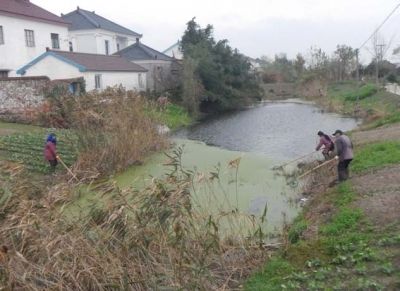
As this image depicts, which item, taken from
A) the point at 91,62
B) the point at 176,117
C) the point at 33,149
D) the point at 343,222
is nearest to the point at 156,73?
the point at 176,117

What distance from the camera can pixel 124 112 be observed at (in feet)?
58.6

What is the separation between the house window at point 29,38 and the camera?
3175cm

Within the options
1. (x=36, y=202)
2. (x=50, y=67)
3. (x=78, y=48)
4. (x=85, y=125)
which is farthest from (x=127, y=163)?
(x=78, y=48)

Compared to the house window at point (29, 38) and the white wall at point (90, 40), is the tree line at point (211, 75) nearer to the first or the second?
the white wall at point (90, 40)

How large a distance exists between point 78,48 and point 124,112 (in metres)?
31.2

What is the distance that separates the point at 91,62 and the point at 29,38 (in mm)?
5368

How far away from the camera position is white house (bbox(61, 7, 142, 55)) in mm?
45281

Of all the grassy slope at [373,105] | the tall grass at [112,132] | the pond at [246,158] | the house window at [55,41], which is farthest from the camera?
the house window at [55,41]

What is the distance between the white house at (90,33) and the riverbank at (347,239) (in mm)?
37281

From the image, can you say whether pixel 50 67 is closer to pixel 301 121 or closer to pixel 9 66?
pixel 9 66

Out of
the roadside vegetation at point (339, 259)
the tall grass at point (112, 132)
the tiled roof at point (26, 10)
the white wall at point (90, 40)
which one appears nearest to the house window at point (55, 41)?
the tiled roof at point (26, 10)

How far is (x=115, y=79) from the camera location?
106 ft

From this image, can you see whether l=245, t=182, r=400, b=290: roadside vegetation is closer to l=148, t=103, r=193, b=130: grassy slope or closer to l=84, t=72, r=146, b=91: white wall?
l=148, t=103, r=193, b=130: grassy slope

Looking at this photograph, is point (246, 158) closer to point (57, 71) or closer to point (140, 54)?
point (57, 71)
